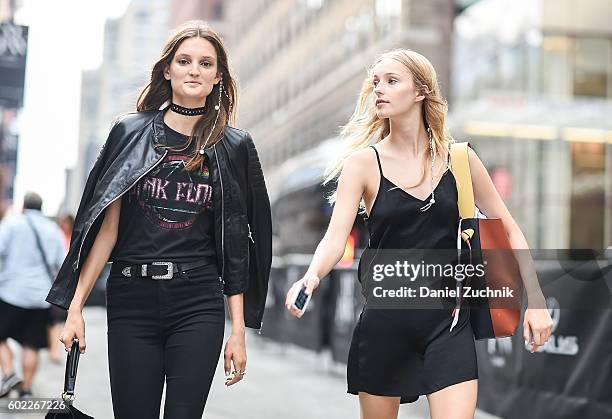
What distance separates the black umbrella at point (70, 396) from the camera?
3.84m

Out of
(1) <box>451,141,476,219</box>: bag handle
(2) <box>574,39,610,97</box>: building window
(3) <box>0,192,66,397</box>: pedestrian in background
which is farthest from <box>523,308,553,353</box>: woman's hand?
(2) <box>574,39,610,97</box>: building window

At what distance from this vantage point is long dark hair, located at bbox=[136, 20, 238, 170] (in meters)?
4.19

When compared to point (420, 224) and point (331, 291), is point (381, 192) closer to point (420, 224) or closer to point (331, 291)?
point (420, 224)

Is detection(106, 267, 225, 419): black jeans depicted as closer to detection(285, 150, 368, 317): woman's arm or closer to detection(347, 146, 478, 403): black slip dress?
detection(285, 150, 368, 317): woman's arm

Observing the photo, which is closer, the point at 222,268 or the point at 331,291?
the point at 222,268

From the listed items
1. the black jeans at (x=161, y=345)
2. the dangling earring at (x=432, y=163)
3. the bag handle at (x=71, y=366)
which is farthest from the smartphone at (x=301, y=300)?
→ the bag handle at (x=71, y=366)

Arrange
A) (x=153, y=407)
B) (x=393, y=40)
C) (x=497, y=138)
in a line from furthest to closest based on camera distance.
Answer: (x=393, y=40) < (x=497, y=138) < (x=153, y=407)

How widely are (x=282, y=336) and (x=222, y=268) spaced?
12.4 m

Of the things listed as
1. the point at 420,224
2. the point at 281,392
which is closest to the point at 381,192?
the point at 420,224

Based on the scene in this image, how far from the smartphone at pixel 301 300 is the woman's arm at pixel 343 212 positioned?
0.21 meters

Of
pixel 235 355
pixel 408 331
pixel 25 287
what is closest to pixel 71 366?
pixel 235 355

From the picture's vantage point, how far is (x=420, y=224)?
425cm

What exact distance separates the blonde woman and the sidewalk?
4.34 metres

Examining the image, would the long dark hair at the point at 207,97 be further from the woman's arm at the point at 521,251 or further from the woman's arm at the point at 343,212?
the woman's arm at the point at 521,251
